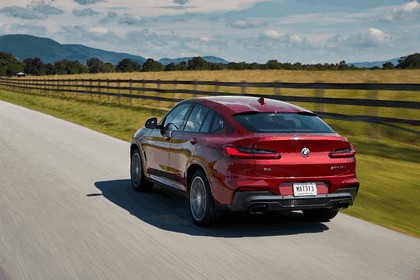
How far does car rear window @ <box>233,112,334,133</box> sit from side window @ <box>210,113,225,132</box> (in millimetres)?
180

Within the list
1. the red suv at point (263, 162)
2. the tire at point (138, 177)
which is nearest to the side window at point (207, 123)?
the red suv at point (263, 162)

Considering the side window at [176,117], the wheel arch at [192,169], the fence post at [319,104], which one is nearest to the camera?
the wheel arch at [192,169]

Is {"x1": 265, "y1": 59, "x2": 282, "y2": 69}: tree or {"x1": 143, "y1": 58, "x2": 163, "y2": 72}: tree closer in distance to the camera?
{"x1": 265, "y1": 59, "x2": 282, "y2": 69}: tree

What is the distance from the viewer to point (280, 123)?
22.0 ft

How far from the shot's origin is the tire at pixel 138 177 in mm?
9070

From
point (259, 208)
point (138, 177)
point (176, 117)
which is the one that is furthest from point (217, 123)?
point (138, 177)

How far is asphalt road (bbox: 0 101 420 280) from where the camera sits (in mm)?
5137

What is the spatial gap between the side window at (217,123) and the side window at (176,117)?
97cm

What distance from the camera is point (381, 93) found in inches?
909

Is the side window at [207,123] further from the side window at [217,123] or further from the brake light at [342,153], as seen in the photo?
the brake light at [342,153]

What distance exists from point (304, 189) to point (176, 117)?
2.46m

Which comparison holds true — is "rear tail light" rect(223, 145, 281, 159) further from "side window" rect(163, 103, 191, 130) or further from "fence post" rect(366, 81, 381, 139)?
"fence post" rect(366, 81, 381, 139)

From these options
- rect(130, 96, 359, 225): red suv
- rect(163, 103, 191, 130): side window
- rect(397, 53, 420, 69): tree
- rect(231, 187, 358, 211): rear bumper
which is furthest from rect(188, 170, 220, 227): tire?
rect(397, 53, 420, 69): tree

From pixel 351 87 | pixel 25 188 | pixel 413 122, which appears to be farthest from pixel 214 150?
pixel 351 87
